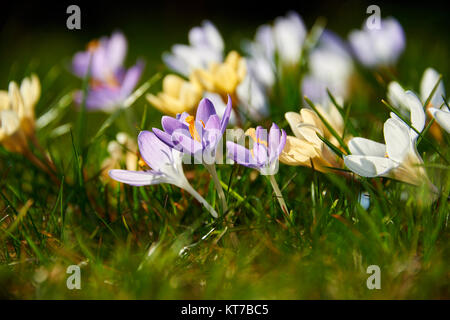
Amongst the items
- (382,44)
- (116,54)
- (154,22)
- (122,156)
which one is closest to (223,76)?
(122,156)

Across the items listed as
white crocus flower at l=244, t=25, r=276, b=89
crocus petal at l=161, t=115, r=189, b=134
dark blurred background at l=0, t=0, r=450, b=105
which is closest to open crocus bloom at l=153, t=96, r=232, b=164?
crocus petal at l=161, t=115, r=189, b=134

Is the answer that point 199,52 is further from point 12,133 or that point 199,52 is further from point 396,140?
point 396,140

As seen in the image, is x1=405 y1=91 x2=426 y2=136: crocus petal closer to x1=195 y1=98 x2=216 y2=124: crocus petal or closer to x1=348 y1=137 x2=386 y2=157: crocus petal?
x1=348 y1=137 x2=386 y2=157: crocus petal

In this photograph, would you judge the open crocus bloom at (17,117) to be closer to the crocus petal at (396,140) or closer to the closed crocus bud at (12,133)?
the closed crocus bud at (12,133)

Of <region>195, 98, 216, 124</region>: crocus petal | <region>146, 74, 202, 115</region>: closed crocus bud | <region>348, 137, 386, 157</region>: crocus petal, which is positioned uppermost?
<region>146, 74, 202, 115</region>: closed crocus bud
